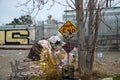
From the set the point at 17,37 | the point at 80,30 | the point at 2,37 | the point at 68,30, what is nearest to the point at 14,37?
the point at 17,37

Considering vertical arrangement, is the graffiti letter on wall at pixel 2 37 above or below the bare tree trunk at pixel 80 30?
below

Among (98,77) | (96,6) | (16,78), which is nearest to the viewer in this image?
(16,78)

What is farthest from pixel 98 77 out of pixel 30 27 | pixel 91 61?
pixel 30 27

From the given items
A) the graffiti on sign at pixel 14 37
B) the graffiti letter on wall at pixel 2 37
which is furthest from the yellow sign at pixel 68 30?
the graffiti letter on wall at pixel 2 37

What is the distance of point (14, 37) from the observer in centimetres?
5119

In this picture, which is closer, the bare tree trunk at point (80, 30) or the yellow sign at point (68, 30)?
the yellow sign at point (68, 30)

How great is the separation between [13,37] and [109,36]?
70.1 ft

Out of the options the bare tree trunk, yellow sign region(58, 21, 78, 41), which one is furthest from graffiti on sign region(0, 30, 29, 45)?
yellow sign region(58, 21, 78, 41)

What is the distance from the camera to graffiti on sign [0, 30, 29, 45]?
49791mm

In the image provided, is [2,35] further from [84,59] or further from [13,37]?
[84,59]

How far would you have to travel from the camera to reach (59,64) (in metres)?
16.3

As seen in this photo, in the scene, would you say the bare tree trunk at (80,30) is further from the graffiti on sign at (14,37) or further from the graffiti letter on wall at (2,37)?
the graffiti letter on wall at (2,37)

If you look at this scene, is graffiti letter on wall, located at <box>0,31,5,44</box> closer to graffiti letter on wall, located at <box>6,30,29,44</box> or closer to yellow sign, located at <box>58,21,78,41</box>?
graffiti letter on wall, located at <box>6,30,29,44</box>

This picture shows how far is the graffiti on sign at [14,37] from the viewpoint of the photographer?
163ft
